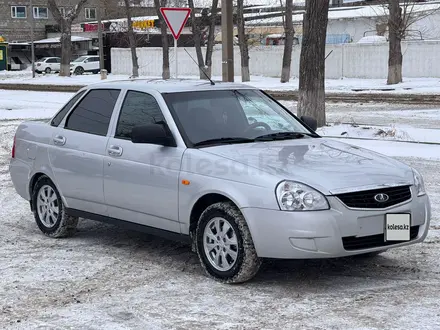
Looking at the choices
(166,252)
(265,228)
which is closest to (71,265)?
(166,252)

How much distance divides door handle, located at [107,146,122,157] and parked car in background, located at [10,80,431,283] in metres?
0.01

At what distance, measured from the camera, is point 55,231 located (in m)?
8.02

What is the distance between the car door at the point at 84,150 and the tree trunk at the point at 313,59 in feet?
29.7

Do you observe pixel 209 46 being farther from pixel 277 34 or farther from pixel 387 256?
pixel 387 256

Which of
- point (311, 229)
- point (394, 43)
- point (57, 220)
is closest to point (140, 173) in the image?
point (57, 220)

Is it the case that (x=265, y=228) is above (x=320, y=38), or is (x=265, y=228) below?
below

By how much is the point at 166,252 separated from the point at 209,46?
3997 cm

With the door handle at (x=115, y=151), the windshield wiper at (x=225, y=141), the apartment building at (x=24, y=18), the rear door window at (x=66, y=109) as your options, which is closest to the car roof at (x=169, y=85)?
the rear door window at (x=66, y=109)

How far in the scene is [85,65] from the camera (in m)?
62.6

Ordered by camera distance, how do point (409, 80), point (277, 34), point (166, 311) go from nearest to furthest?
point (166, 311) → point (409, 80) → point (277, 34)

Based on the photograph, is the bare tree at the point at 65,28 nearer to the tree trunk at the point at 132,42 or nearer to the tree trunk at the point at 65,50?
the tree trunk at the point at 65,50

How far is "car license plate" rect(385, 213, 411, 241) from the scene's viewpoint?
19.7 ft

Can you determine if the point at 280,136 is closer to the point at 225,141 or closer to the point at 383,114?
the point at 225,141

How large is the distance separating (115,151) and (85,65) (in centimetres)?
5670
